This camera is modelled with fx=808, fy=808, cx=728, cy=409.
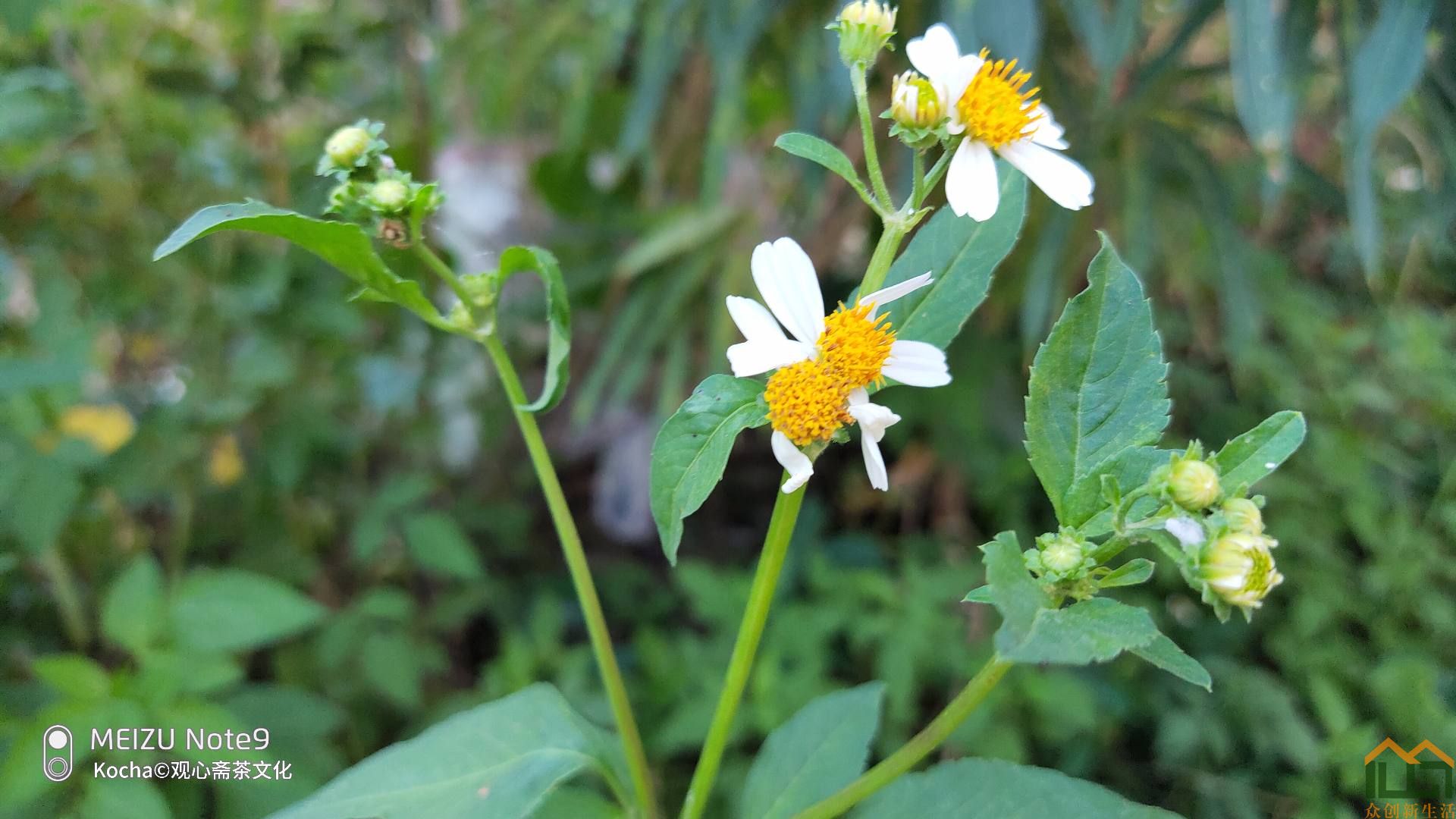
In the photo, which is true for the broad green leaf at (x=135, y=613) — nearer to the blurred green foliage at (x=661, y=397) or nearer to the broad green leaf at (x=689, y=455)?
the blurred green foliage at (x=661, y=397)

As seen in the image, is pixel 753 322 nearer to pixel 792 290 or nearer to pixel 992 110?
pixel 792 290

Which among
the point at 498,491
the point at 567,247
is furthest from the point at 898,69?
the point at 498,491

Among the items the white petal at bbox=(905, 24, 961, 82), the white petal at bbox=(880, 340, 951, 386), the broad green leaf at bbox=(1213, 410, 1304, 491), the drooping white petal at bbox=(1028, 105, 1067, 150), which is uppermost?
the white petal at bbox=(905, 24, 961, 82)

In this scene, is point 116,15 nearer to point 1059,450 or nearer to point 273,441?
point 273,441

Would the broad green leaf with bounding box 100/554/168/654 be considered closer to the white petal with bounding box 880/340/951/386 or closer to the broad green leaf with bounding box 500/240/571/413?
the broad green leaf with bounding box 500/240/571/413

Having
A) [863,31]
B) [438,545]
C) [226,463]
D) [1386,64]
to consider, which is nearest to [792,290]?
[863,31]

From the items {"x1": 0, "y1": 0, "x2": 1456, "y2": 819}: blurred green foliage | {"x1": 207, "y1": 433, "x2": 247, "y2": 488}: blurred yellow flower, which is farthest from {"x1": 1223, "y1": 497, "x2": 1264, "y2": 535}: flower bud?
{"x1": 207, "y1": 433, "x2": 247, "y2": 488}: blurred yellow flower
